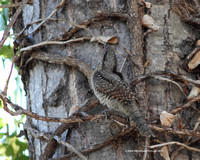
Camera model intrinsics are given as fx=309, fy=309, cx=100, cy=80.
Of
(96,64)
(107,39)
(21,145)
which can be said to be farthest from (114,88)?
(21,145)

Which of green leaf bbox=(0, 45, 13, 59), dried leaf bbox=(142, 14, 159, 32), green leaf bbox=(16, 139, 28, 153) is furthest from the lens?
green leaf bbox=(0, 45, 13, 59)

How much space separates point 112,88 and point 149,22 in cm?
68

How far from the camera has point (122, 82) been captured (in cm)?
264

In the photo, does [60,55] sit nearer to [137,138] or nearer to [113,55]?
[113,55]

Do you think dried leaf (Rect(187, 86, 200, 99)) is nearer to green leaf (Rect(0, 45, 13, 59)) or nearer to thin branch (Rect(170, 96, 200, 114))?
thin branch (Rect(170, 96, 200, 114))

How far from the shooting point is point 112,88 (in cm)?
284

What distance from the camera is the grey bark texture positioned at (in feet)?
7.94

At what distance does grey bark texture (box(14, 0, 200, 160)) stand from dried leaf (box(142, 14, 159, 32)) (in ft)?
0.19

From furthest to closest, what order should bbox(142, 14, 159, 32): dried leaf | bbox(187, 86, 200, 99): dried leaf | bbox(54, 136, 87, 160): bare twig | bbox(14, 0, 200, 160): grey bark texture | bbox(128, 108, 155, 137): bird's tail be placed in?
bbox(142, 14, 159, 32): dried leaf < bbox(187, 86, 200, 99): dried leaf < bbox(14, 0, 200, 160): grey bark texture < bbox(54, 136, 87, 160): bare twig < bbox(128, 108, 155, 137): bird's tail

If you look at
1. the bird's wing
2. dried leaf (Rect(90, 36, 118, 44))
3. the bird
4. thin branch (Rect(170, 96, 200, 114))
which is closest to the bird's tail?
the bird

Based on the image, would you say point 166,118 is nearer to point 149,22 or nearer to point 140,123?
point 140,123

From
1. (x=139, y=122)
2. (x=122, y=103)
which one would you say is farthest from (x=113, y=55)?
(x=139, y=122)

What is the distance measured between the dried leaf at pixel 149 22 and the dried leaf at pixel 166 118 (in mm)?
745

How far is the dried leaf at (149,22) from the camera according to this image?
2641 millimetres
